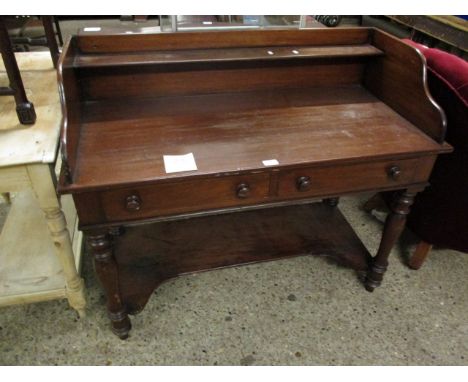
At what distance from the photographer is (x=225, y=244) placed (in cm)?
155

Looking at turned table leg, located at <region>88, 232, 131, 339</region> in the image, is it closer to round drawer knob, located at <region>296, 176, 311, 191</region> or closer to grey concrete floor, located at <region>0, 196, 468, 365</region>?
grey concrete floor, located at <region>0, 196, 468, 365</region>

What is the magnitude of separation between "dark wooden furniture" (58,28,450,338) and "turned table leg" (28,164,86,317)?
0.42 feet

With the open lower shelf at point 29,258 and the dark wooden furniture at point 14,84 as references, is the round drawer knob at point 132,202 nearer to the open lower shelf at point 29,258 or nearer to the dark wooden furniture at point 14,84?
the dark wooden furniture at point 14,84

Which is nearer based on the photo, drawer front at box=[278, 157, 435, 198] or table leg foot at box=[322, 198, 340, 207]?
drawer front at box=[278, 157, 435, 198]

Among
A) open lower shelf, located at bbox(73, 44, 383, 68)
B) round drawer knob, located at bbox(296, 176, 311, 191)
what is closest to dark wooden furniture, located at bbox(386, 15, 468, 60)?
open lower shelf, located at bbox(73, 44, 383, 68)

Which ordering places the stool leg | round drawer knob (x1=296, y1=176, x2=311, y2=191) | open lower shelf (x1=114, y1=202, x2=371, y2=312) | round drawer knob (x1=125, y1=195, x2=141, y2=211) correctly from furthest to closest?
1. the stool leg
2. open lower shelf (x1=114, y1=202, x2=371, y2=312)
3. round drawer knob (x1=296, y1=176, x2=311, y2=191)
4. round drawer knob (x1=125, y1=195, x2=141, y2=211)

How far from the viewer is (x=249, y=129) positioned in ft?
3.81

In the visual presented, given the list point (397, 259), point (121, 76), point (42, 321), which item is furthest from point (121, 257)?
point (397, 259)

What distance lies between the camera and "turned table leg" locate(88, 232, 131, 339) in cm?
106

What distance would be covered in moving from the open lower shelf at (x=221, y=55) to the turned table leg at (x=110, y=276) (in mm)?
535

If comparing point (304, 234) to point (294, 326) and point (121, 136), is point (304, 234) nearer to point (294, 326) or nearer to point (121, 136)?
point (294, 326)

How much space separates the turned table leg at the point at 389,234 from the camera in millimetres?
1267

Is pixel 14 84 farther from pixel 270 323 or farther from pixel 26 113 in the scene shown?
pixel 270 323

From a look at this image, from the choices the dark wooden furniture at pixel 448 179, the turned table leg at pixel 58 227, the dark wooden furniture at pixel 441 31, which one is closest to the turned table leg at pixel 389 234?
the dark wooden furniture at pixel 448 179
